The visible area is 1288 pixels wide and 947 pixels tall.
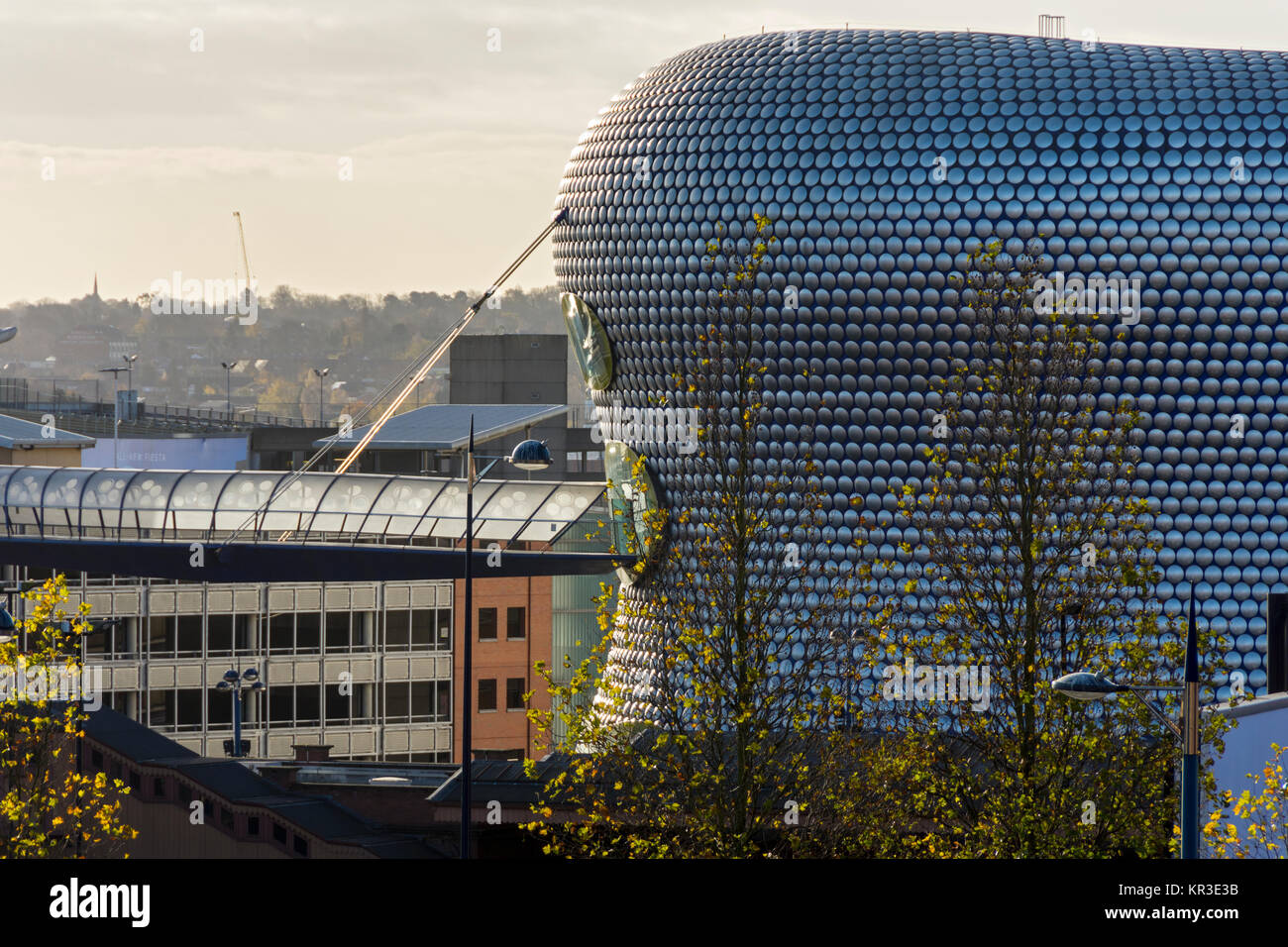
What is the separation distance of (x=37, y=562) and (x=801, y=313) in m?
18.8

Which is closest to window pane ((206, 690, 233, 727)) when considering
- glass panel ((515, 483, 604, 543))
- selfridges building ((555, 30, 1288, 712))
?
glass panel ((515, 483, 604, 543))

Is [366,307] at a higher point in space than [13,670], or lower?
higher

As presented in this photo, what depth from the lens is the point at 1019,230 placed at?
41.8 meters

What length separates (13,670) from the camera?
22.5 meters

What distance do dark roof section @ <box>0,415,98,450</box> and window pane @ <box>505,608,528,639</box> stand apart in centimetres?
1464

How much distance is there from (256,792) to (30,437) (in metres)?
32.2

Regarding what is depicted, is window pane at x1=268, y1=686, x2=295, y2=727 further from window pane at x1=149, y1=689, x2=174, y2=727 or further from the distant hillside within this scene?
the distant hillside

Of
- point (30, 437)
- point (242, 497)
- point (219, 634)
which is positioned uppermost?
point (30, 437)

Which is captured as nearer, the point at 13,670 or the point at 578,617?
the point at 13,670

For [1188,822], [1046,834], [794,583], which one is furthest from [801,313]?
[1188,822]

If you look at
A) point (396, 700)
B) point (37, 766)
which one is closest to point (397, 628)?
point (396, 700)

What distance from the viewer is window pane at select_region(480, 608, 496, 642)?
208ft

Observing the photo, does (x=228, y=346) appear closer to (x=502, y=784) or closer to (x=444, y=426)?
(x=444, y=426)

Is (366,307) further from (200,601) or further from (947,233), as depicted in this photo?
(947,233)
